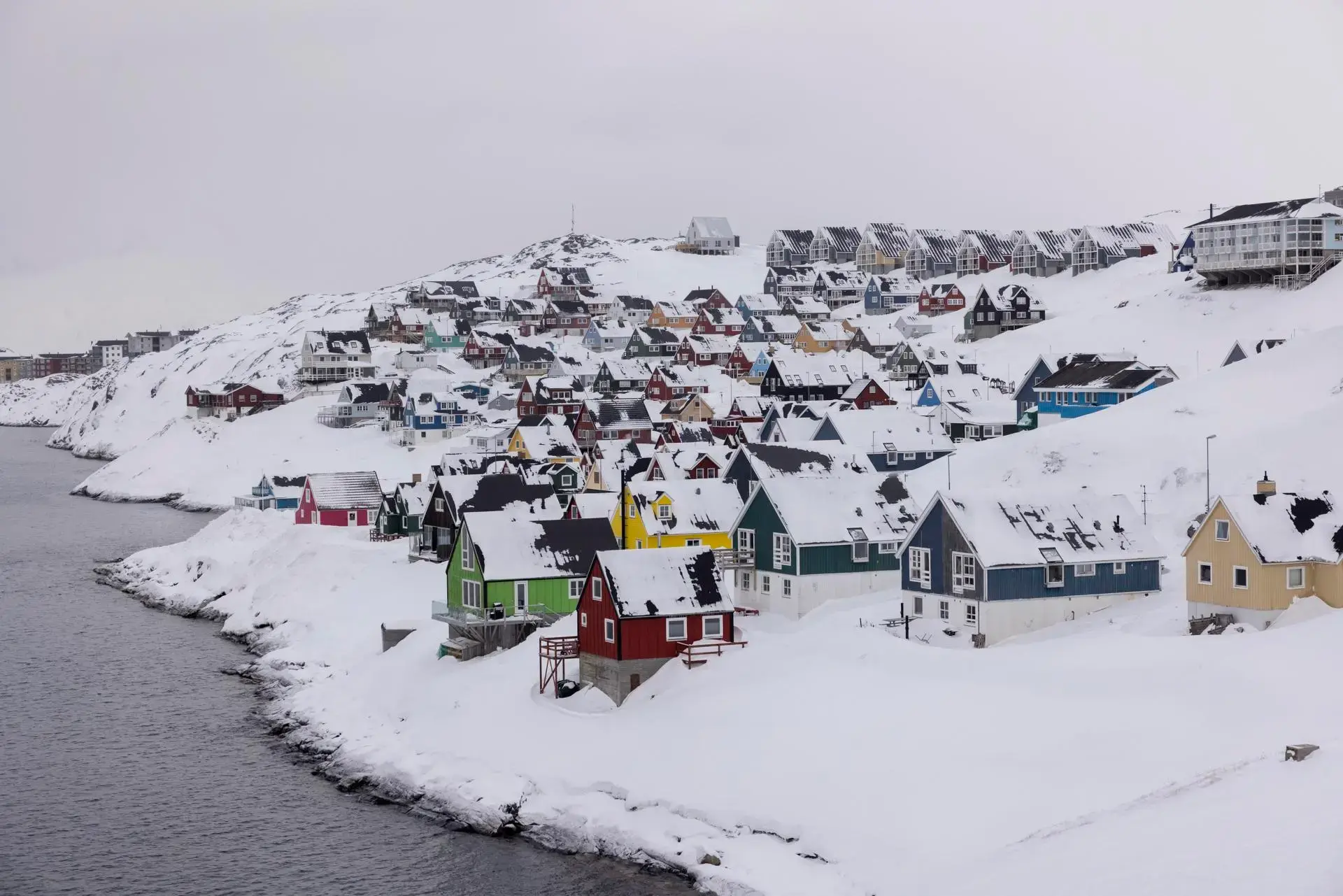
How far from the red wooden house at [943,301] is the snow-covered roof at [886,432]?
2702 inches

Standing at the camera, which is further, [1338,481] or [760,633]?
[1338,481]

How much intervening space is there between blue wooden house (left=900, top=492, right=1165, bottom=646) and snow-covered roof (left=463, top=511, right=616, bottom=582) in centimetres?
1283

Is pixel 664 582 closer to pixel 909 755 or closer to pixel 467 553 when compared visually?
pixel 467 553

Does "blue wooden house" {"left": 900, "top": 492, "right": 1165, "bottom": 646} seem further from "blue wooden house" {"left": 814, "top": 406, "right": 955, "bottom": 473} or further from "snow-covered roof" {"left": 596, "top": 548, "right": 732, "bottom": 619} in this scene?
"blue wooden house" {"left": 814, "top": 406, "right": 955, "bottom": 473}

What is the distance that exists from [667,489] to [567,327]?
123 meters

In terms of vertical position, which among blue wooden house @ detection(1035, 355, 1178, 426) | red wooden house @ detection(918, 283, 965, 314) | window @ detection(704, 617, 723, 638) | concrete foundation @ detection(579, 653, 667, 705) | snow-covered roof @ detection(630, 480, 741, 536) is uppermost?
red wooden house @ detection(918, 283, 965, 314)

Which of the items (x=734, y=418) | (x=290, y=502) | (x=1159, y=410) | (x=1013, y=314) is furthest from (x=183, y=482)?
(x=1159, y=410)

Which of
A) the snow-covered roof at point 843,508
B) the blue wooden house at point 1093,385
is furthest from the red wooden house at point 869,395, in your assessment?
the snow-covered roof at point 843,508

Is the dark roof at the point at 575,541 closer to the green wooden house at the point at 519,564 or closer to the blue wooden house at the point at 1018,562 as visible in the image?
the green wooden house at the point at 519,564

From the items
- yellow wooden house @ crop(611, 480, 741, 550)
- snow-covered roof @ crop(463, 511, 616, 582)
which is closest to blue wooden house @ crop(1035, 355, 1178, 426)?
yellow wooden house @ crop(611, 480, 741, 550)

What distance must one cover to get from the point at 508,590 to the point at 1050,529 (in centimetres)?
1981

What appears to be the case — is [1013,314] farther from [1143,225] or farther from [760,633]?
[760,633]

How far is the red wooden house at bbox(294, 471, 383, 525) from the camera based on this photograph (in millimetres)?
92000

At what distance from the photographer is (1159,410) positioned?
258 ft
